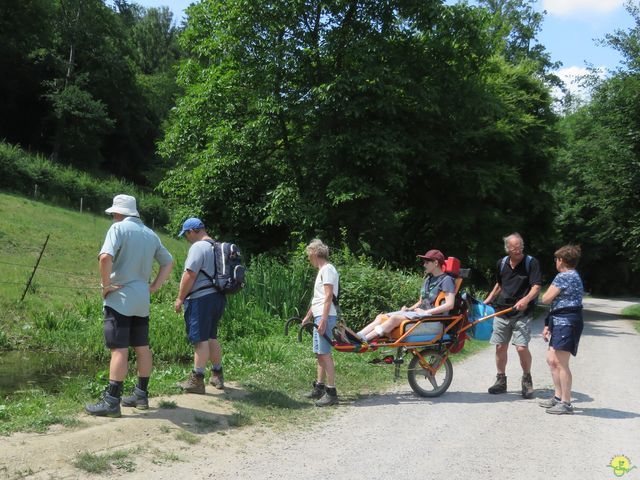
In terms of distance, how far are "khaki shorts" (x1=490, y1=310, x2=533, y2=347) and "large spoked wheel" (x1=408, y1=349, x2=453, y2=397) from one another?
80 centimetres

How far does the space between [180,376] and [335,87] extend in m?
10.8

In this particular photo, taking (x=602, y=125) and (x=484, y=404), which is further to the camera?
(x=602, y=125)

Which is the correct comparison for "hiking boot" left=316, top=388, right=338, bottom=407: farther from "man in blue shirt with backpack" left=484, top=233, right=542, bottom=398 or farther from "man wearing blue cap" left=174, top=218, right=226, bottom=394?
"man in blue shirt with backpack" left=484, top=233, right=542, bottom=398

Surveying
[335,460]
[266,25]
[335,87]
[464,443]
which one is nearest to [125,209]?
[335,460]

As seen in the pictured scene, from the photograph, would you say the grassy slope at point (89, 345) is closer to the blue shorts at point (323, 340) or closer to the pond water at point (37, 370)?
the pond water at point (37, 370)

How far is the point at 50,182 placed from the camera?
1615 inches

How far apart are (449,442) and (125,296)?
10.9ft

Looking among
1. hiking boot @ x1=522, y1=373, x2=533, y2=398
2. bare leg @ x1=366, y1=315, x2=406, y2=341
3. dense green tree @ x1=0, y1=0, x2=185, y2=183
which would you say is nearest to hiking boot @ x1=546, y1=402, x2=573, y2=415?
hiking boot @ x1=522, y1=373, x2=533, y2=398

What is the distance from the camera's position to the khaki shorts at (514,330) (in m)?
7.95

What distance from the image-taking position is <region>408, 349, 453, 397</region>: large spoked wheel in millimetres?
7719

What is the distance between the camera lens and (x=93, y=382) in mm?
6922

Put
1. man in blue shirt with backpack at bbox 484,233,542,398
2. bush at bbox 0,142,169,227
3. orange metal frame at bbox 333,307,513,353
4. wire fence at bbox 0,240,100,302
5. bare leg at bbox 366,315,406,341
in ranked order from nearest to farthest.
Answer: orange metal frame at bbox 333,307,513,353 → bare leg at bbox 366,315,406,341 → man in blue shirt with backpack at bbox 484,233,542,398 → wire fence at bbox 0,240,100,302 → bush at bbox 0,142,169,227

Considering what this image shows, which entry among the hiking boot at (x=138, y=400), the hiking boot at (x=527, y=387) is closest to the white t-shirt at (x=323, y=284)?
the hiking boot at (x=138, y=400)

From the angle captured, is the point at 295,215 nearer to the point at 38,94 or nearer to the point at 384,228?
the point at 384,228
